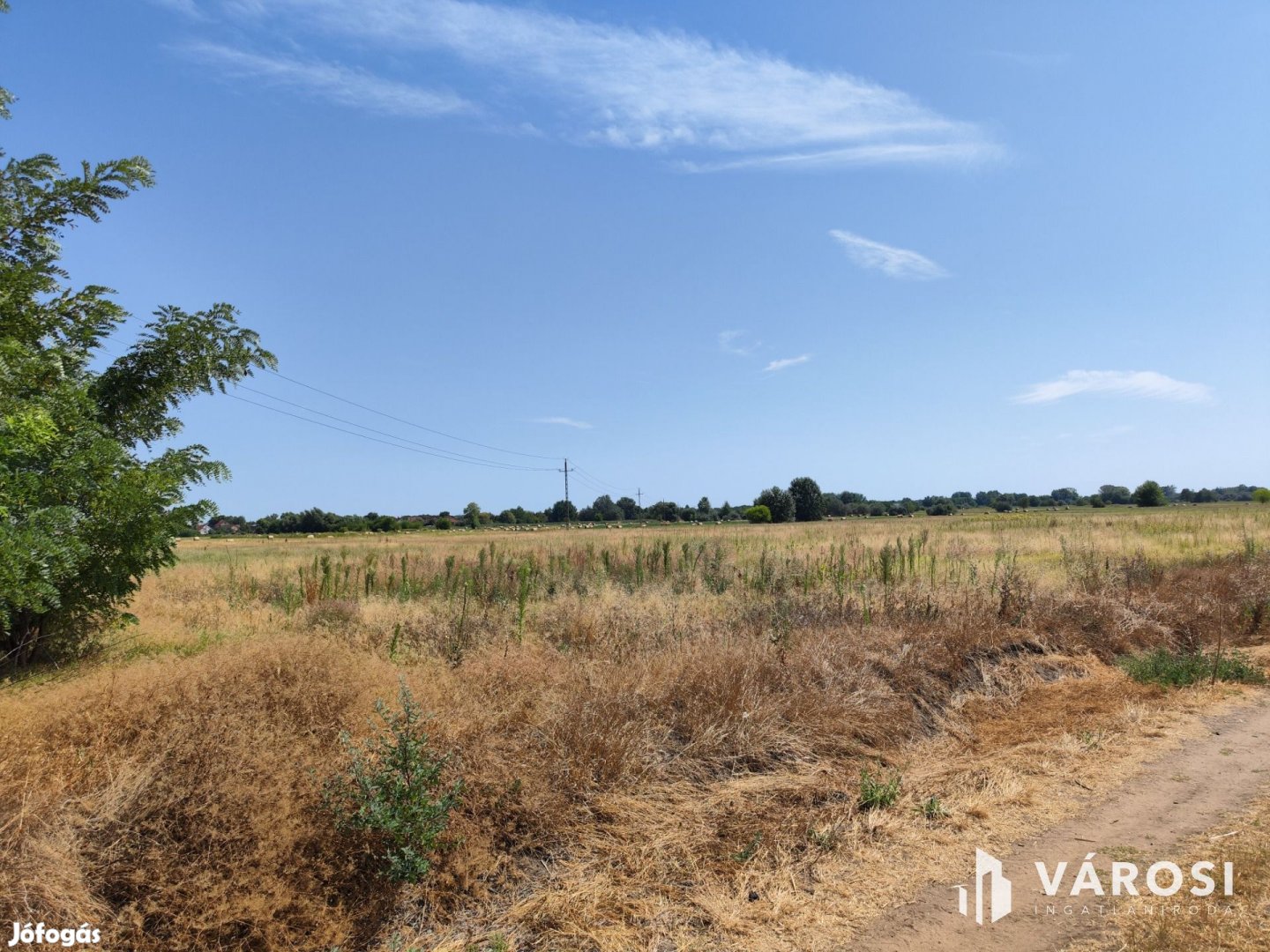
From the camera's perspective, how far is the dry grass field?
3.82 m

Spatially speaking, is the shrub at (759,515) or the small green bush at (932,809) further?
the shrub at (759,515)

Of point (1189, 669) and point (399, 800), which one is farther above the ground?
point (399, 800)

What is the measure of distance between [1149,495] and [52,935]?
108 m

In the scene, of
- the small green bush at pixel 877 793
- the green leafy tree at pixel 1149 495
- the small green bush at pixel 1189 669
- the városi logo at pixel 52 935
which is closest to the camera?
the városi logo at pixel 52 935

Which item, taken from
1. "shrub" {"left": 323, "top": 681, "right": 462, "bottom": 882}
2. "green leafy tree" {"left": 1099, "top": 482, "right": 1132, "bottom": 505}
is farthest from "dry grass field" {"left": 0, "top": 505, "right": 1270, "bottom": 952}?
"green leafy tree" {"left": 1099, "top": 482, "right": 1132, "bottom": 505}

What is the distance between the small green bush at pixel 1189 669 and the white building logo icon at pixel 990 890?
19.5 ft

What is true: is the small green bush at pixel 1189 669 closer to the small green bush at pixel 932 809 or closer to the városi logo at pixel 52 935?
the small green bush at pixel 932 809

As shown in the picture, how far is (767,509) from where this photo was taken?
93.3 metres

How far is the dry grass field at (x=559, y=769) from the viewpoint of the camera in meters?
3.82

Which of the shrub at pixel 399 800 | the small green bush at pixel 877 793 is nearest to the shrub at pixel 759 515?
the small green bush at pixel 877 793

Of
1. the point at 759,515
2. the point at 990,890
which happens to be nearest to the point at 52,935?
the point at 990,890

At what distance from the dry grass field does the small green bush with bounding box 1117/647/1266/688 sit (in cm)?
40

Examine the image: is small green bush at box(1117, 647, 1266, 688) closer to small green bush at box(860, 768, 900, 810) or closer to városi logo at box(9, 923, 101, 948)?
small green bush at box(860, 768, 900, 810)

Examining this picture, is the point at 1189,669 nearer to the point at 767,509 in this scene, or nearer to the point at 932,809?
the point at 932,809
